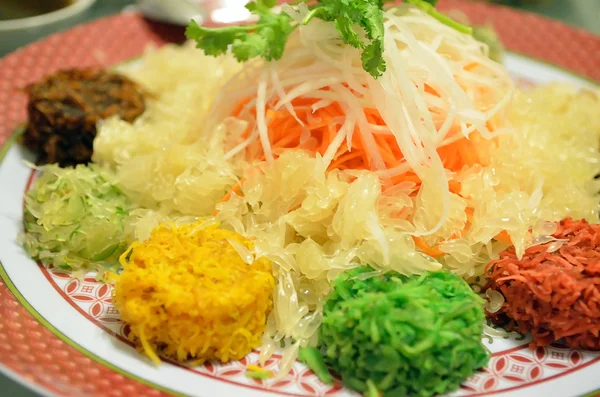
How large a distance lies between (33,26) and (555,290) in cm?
410

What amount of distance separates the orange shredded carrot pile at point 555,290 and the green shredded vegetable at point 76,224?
74.5 inches

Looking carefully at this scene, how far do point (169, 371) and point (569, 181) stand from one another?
2.28m

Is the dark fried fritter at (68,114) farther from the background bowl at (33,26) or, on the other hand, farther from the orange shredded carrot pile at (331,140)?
the orange shredded carrot pile at (331,140)

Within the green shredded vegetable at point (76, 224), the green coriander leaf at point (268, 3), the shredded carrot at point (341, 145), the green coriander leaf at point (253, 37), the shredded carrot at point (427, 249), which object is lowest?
the green shredded vegetable at point (76, 224)

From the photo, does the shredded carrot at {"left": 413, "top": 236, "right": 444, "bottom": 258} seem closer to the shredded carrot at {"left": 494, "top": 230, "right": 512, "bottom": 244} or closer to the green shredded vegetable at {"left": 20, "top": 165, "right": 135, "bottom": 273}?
the shredded carrot at {"left": 494, "top": 230, "right": 512, "bottom": 244}

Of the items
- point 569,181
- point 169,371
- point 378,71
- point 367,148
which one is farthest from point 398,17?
point 169,371

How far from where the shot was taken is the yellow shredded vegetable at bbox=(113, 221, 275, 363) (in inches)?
96.3

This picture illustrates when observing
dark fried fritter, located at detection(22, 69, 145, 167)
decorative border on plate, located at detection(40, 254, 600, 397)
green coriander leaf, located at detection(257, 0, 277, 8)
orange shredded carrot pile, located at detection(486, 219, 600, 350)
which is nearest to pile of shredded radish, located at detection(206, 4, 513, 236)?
green coriander leaf, located at detection(257, 0, 277, 8)

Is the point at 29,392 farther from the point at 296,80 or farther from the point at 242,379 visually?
the point at 296,80

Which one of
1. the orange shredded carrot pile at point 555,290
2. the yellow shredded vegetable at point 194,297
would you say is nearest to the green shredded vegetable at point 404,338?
the orange shredded carrot pile at point 555,290

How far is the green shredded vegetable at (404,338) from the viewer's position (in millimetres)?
2326

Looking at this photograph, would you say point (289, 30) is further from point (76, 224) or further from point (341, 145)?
point (76, 224)

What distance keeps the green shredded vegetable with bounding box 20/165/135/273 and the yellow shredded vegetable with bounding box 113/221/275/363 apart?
0.42 m

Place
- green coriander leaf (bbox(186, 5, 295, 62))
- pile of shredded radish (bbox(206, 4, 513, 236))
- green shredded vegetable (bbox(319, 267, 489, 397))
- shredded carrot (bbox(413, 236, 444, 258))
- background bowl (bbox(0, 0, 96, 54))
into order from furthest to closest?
background bowl (bbox(0, 0, 96, 54)), green coriander leaf (bbox(186, 5, 295, 62)), pile of shredded radish (bbox(206, 4, 513, 236)), shredded carrot (bbox(413, 236, 444, 258)), green shredded vegetable (bbox(319, 267, 489, 397))
